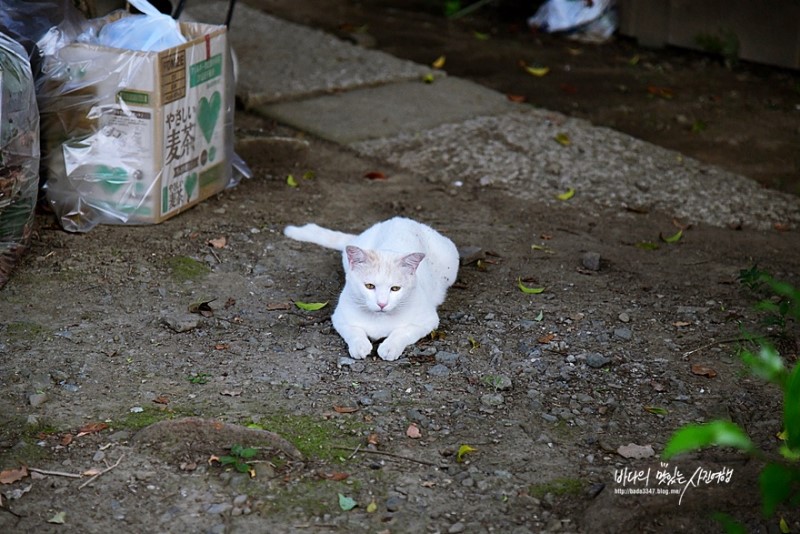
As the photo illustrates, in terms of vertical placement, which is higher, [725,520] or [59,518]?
[725,520]

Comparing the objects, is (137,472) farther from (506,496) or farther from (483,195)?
(483,195)

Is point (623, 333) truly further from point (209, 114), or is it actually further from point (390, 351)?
point (209, 114)

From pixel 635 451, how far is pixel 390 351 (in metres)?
0.97

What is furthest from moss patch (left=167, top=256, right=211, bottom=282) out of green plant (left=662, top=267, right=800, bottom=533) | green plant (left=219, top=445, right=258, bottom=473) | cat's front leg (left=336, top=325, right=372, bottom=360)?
green plant (left=662, top=267, right=800, bottom=533)

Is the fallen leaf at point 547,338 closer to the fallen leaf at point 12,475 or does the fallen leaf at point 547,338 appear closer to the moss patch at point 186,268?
the moss patch at point 186,268

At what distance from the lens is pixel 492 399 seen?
3.32m

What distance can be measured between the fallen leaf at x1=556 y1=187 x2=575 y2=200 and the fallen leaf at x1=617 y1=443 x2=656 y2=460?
2.34 metres

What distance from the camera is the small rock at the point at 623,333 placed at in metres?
3.77

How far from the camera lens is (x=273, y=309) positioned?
3.94 meters

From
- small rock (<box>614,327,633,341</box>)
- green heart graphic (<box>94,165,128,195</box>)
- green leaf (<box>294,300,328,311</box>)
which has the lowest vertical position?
green leaf (<box>294,300,328,311</box>)

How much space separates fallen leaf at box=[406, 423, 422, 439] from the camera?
123 inches

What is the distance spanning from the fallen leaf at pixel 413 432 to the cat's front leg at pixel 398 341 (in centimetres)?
44

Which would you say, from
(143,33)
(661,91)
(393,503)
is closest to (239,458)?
(393,503)

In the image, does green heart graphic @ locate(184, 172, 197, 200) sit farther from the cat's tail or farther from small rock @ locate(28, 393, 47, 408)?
small rock @ locate(28, 393, 47, 408)
